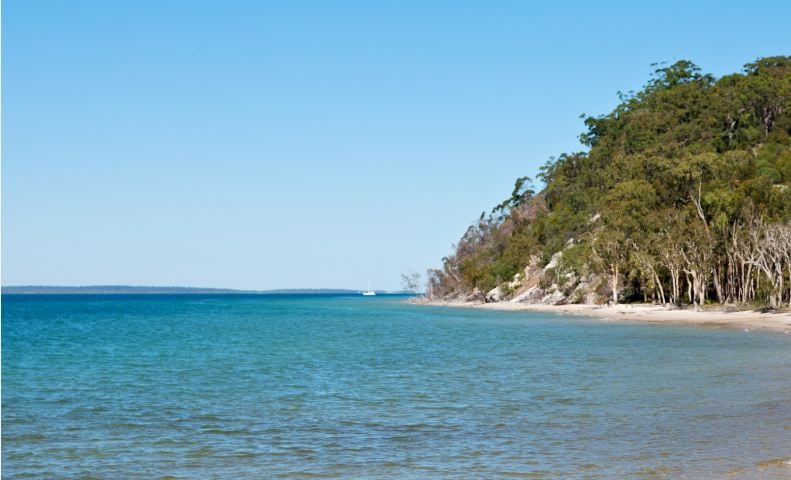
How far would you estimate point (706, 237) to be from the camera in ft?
242

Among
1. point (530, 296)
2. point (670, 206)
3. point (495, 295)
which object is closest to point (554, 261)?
point (530, 296)

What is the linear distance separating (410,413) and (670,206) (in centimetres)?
6644

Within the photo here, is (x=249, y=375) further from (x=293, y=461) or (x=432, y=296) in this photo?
(x=432, y=296)

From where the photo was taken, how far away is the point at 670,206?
8300cm

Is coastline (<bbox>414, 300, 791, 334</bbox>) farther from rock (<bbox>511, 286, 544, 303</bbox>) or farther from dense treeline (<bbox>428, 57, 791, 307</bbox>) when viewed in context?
rock (<bbox>511, 286, 544, 303</bbox>)

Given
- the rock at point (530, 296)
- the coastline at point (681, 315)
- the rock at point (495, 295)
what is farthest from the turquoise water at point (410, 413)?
the rock at point (495, 295)

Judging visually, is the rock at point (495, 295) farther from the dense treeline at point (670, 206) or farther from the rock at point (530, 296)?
the rock at point (530, 296)

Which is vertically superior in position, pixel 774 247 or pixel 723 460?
pixel 774 247

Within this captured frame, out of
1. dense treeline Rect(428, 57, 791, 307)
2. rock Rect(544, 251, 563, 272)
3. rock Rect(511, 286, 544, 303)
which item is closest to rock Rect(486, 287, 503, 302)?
dense treeline Rect(428, 57, 791, 307)

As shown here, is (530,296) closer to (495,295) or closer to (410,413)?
Answer: (495,295)

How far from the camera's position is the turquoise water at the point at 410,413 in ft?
54.2

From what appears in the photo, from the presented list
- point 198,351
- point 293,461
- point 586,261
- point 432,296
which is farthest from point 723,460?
point 432,296

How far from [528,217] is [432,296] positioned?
29245 mm

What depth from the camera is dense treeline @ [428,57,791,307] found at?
241 ft
